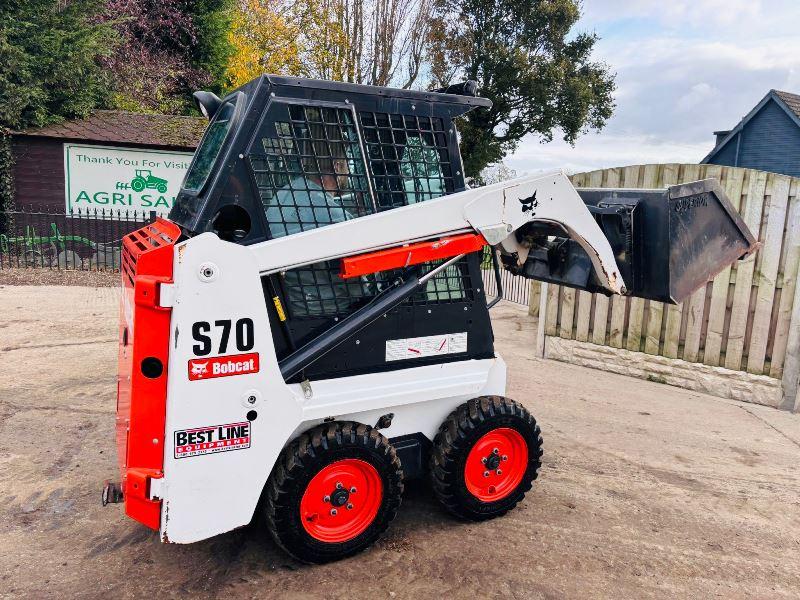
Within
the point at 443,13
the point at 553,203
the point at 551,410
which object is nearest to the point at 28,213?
the point at 551,410

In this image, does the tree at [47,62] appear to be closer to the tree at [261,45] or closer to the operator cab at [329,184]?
the tree at [261,45]

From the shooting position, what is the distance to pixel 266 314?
3004mm

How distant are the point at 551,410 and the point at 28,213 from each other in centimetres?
1198

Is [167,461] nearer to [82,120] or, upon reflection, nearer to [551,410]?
[551,410]

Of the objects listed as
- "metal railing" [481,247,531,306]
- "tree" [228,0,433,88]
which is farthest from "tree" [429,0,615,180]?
"metal railing" [481,247,531,306]

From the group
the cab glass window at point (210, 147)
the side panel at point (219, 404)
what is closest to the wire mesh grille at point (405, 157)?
the cab glass window at point (210, 147)

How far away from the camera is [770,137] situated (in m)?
24.9

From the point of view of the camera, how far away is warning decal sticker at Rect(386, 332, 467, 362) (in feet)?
11.6

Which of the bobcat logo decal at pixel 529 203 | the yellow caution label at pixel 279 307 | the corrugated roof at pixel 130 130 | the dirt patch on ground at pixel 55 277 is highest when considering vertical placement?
the corrugated roof at pixel 130 130

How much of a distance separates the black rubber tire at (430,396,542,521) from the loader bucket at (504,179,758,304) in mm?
1074

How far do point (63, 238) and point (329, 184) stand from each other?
12.5 meters

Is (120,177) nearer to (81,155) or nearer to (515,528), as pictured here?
(81,155)

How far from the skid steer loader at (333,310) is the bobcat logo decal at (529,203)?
0.02 metres

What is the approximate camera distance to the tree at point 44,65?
13.5 meters
